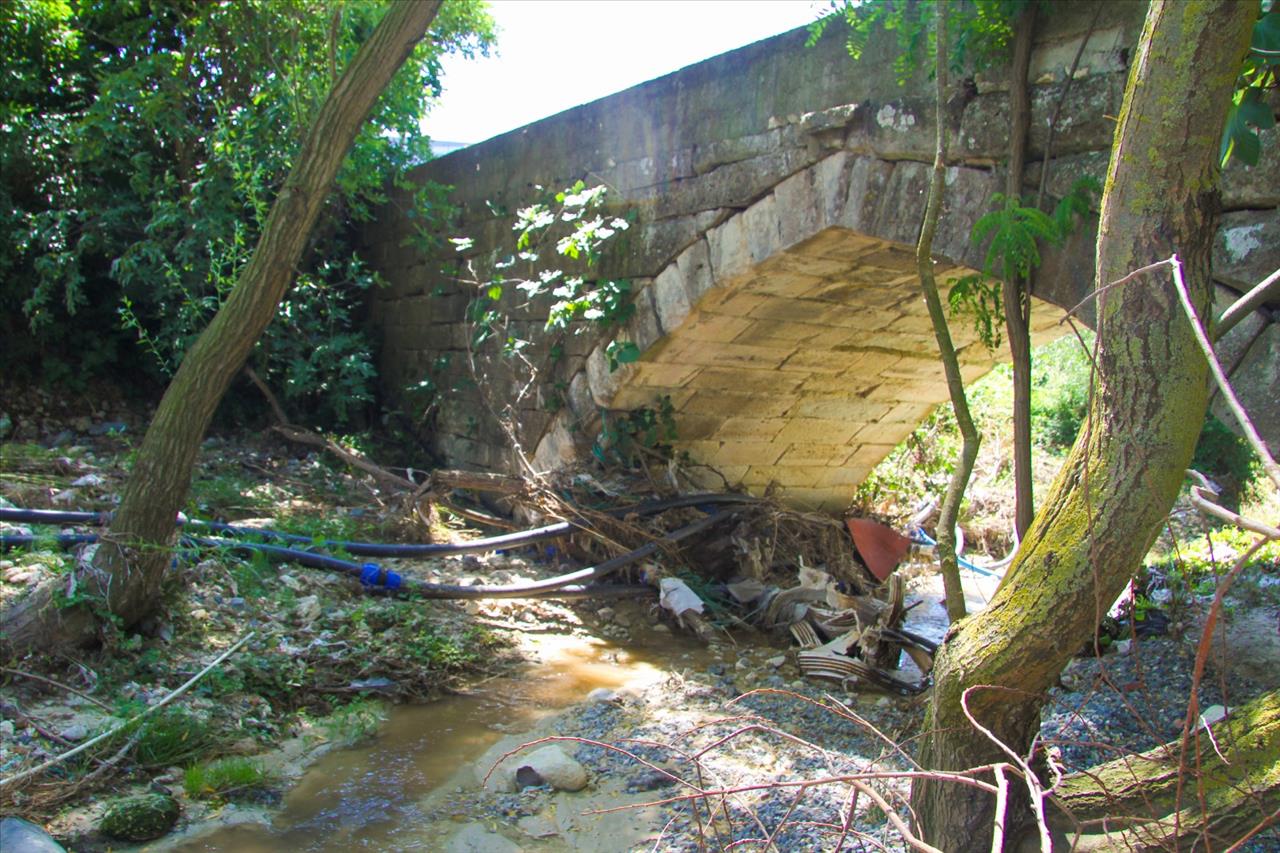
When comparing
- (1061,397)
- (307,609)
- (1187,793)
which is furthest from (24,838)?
(1061,397)

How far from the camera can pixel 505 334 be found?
6.45 metres

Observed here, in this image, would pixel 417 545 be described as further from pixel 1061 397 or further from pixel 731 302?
pixel 1061 397

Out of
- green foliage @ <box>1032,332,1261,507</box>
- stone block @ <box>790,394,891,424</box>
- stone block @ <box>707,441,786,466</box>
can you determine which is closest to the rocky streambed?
stone block @ <box>707,441,786,466</box>

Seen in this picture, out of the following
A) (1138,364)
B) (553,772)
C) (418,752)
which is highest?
(1138,364)

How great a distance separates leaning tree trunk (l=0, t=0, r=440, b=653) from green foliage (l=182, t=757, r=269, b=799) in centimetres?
79

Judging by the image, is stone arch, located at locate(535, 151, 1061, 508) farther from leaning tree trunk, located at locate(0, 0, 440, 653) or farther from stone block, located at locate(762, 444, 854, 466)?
leaning tree trunk, located at locate(0, 0, 440, 653)

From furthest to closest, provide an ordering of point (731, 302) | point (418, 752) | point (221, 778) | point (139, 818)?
point (731, 302), point (418, 752), point (221, 778), point (139, 818)

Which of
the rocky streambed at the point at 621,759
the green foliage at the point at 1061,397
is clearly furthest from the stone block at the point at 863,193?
the green foliage at the point at 1061,397

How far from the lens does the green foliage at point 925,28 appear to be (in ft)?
11.5

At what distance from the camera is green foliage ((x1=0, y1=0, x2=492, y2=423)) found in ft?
21.5

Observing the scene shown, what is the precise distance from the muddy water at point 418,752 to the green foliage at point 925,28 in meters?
2.72

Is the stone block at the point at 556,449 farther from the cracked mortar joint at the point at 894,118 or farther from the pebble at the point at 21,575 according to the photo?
the pebble at the point at 21,575

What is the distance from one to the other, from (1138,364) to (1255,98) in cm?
120

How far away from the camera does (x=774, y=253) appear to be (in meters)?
4.55
